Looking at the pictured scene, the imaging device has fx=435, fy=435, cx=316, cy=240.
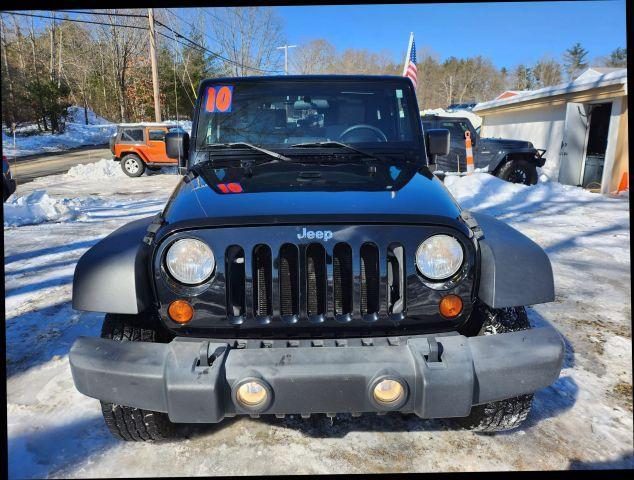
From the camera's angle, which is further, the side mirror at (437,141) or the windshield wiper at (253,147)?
the side mirror at (437,141)

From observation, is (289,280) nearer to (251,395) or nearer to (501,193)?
(251,395)

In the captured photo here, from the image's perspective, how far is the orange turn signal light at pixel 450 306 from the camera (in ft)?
6.38

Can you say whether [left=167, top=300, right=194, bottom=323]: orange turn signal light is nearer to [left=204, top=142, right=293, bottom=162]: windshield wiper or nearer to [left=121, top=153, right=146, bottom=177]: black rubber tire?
[left=204, top=142, right=293, bottom=162]: windshield wiper

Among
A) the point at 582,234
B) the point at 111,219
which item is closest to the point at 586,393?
the point at 582,234

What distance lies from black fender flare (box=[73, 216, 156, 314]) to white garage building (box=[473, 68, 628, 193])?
10786 millimetres

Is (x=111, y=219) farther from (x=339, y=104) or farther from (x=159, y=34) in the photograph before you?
(x=159, y=34)

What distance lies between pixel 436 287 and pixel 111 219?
Result: 7.32 m

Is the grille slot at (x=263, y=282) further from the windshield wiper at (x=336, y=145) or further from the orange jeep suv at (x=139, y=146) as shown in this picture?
the orange jeep suv at (x=139, y=146)

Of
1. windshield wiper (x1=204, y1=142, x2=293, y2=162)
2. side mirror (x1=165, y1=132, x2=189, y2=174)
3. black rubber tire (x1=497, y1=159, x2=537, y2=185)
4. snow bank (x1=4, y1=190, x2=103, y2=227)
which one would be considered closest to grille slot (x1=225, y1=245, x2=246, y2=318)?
windshield wiper (x1=204, y1=142, x2=293, y2=162)

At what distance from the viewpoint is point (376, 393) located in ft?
5.74

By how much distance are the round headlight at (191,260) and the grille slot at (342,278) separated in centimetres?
54

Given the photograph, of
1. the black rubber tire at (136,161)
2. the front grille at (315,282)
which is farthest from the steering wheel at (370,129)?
the black rubber tire at (136,161)

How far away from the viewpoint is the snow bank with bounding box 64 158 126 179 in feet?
50.3

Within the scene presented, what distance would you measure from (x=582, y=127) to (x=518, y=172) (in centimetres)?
270
